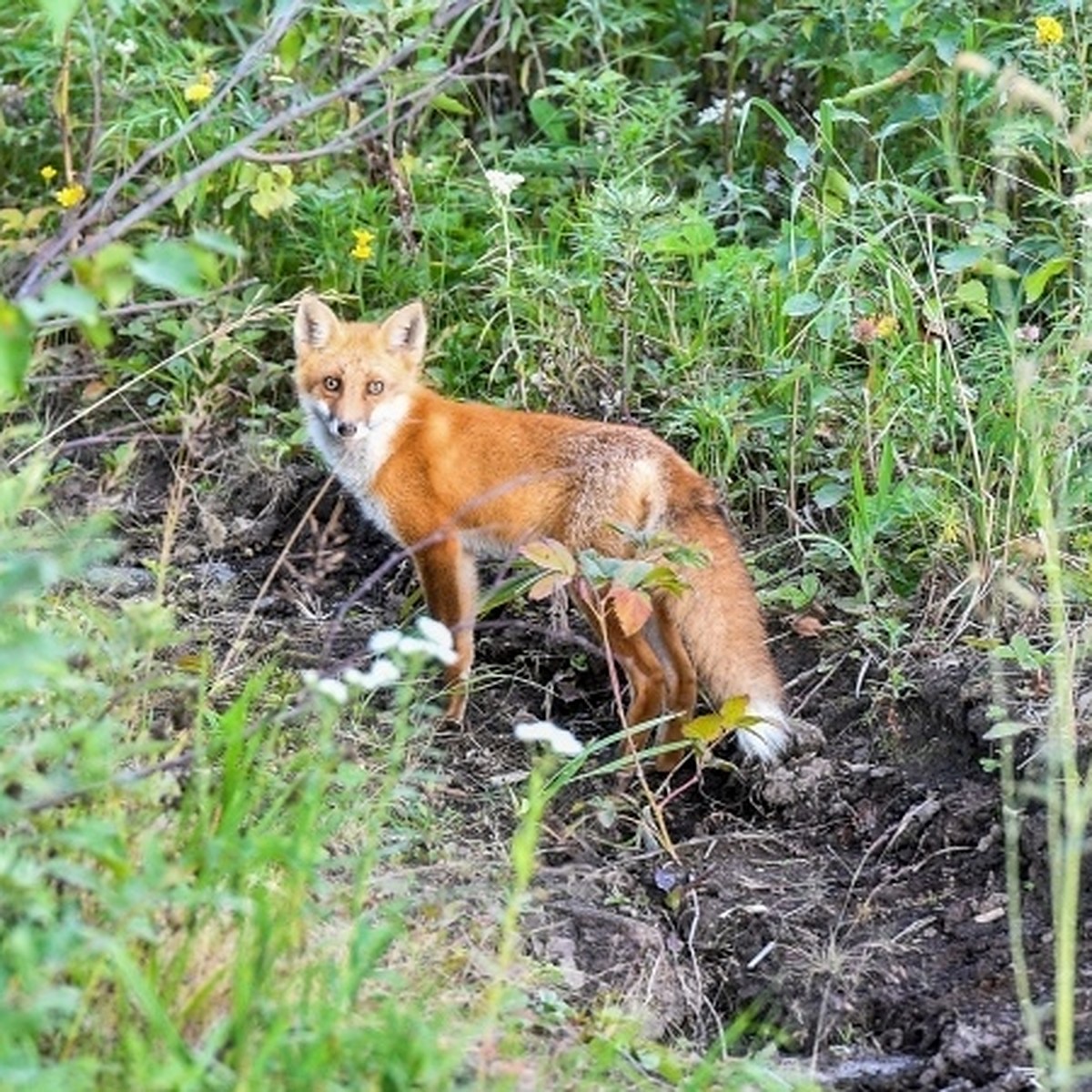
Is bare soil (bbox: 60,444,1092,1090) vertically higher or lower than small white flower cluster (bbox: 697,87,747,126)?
lower

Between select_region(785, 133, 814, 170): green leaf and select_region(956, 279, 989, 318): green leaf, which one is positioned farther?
select_region(785, 133, 814, 170): green leaf

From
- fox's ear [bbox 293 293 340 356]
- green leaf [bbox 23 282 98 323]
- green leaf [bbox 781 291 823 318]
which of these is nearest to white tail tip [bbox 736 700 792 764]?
green leaf [bbox 781 291 823 318]

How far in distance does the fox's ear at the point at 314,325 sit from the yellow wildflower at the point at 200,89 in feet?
2.31

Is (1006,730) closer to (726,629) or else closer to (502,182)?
(726,629)

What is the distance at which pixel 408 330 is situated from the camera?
229 inches

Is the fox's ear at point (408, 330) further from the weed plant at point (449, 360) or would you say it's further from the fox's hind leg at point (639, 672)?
the fox's hind leg at point (639, 672)

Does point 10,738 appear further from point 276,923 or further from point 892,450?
point 892,450

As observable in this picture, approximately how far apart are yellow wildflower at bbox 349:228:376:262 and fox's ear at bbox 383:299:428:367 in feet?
1.66

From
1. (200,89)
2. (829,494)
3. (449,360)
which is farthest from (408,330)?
(829,494)

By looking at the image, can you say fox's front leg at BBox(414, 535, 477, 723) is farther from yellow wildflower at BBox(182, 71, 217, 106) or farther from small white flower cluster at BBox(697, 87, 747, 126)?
small white flower cluster at BBox(697, 87, 747, 126)

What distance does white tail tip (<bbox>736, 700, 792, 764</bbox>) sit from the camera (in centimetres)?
479

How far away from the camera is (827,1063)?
12.6ft

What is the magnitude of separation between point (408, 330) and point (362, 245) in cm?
59

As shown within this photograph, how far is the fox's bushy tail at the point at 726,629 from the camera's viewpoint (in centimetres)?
482
